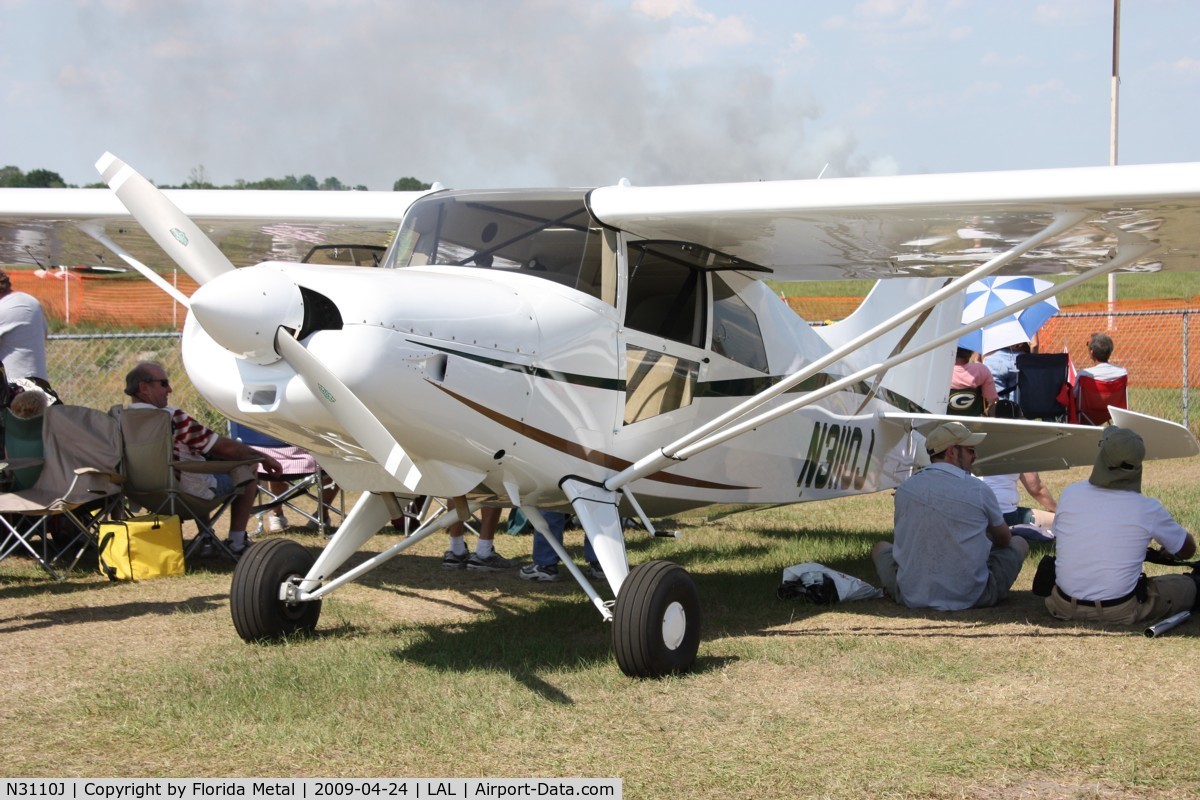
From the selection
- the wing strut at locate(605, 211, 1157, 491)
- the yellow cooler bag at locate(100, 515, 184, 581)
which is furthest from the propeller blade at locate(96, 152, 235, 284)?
the yellow cooler bag at locate(100, 515, 184, 581)

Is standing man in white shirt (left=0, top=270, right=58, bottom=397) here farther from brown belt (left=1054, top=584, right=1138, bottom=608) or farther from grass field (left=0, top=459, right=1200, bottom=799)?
brown belt (left=1054, top=584, right=1138, bottom=608)

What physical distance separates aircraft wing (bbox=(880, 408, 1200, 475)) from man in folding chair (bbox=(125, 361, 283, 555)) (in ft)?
16.2

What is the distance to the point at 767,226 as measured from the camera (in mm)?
6375

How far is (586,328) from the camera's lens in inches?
231

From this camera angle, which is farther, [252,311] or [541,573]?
[541,573]

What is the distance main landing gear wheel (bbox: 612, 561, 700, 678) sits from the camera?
537 cm

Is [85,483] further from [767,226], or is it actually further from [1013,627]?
[1013,627]

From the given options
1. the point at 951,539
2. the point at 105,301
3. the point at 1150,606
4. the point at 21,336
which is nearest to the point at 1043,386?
the point at 951,539

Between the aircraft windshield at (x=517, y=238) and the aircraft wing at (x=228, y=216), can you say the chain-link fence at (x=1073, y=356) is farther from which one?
the aircraft windshield at (x=517, y=238)

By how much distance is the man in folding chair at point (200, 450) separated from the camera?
844 cm

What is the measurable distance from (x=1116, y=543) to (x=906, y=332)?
362 cm

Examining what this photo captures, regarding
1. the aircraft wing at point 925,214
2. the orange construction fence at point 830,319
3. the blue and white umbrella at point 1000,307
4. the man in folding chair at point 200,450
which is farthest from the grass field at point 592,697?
the orange construction fence at point 830,319

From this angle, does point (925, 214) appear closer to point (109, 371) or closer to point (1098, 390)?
point (1098, 390)

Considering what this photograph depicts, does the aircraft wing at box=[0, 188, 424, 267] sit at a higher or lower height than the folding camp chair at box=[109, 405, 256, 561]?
higher
